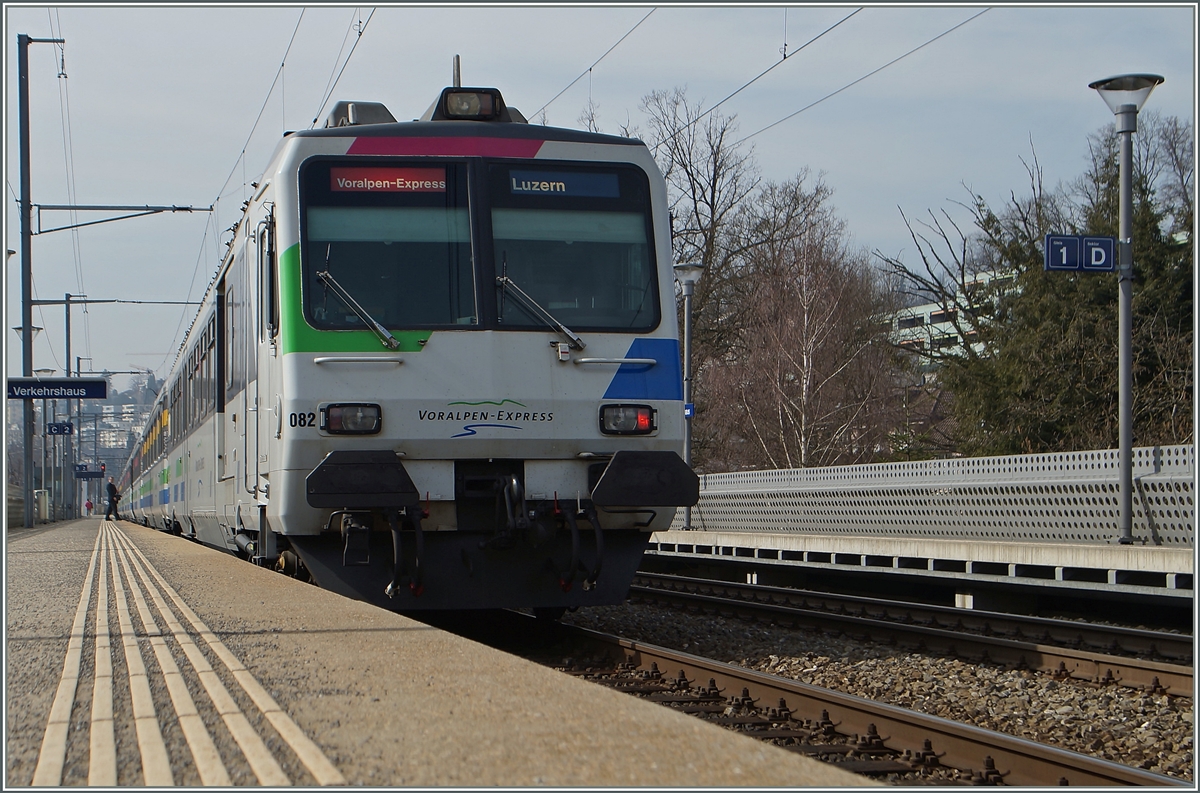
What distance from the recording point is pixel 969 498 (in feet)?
43.4

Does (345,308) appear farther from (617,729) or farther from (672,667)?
(617,729)

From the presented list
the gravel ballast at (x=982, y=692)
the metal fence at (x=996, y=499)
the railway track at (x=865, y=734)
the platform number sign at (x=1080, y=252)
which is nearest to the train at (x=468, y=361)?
the railway track at (x=865, y=734)

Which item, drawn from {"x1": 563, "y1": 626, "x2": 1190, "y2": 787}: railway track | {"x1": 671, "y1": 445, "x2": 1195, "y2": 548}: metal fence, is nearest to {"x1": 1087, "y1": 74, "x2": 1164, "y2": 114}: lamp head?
{"x1": 671, "y1": 445, "x2": 1195, "y2": 548}: metal fence

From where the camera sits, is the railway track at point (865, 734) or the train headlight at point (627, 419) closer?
the railway track at point (865, 734)

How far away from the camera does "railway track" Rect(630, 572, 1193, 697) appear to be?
715 cm

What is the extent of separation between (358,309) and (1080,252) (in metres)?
Result: 7.07

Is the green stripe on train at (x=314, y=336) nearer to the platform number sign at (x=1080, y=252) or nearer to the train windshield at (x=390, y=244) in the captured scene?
the train windshield at (x=390, y=244)

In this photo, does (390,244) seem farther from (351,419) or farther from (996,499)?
(996,499)

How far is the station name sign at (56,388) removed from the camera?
72.2ft

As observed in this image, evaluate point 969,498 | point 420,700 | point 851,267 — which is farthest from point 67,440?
point 420,700

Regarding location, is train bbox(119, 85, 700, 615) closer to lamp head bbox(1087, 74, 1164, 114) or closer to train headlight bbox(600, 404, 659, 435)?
train headlight bbox(600, 404, 659, 435)

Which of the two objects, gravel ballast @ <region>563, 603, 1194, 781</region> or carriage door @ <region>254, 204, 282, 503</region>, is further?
carriage door @ <region>254, 204, 282, 503</region>

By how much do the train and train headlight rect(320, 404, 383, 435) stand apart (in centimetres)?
1

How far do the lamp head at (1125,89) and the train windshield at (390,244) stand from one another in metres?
6.76
